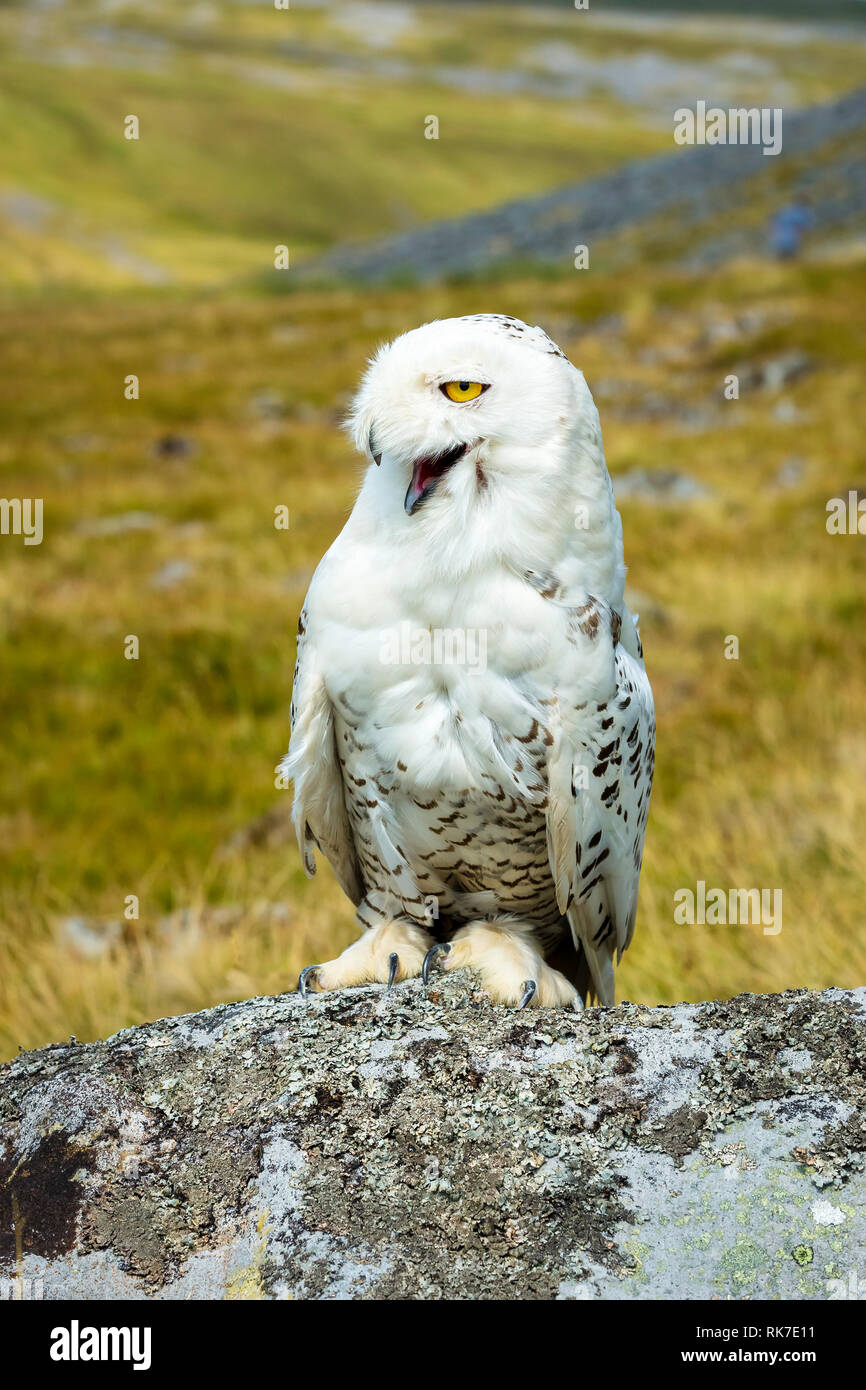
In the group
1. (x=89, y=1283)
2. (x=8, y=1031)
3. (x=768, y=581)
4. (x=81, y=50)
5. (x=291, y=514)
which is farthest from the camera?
(x=81, y=50)

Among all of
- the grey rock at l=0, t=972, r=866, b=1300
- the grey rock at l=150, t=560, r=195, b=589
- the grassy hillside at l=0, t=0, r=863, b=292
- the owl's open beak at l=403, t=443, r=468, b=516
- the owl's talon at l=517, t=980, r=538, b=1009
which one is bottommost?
the grey rock at l=0, t=972, r=866, b=1300

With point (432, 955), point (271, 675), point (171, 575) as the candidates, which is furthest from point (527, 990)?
point (171, 575)

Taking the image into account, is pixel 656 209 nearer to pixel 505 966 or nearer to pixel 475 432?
pixel 475 432

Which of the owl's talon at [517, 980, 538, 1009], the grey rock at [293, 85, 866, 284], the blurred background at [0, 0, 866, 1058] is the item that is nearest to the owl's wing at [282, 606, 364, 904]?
the blurred background at [0, 0, 866, 1058]

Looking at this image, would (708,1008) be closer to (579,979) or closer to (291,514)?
(579,979)

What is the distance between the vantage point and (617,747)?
2947 mm

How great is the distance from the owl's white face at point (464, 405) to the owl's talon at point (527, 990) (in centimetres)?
116

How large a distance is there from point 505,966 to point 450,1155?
78 cm

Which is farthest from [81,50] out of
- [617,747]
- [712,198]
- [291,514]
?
[617,747]

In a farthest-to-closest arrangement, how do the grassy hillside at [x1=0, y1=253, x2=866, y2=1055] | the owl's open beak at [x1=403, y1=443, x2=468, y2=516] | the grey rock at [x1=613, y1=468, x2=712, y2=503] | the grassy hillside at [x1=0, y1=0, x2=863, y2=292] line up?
the grassy hillside at [x1=0, y1=0, x2=863, y2=292]
the grey rock at [x1=613, y1=468, x2=712, y2=503]
the grassy hillside at [x1=0, y1=253, x2=866, y2=1055]
the owl's open beak at [x1=403, y1=443, x2=468, y2=516]

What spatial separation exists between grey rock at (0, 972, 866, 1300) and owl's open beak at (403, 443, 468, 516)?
1177mm

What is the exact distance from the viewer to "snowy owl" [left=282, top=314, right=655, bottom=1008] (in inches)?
106

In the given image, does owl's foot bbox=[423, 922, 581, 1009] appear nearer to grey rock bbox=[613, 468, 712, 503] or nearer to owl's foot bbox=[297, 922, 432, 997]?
owl's foot bbox=[297, 922, 432, 997]
